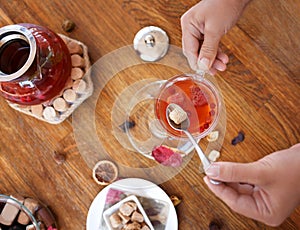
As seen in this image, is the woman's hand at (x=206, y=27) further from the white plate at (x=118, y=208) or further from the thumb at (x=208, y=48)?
the white plate at (x=118, y=208)

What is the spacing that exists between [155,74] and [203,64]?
0.13 meters

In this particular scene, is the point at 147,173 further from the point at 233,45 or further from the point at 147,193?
the point at 233,45

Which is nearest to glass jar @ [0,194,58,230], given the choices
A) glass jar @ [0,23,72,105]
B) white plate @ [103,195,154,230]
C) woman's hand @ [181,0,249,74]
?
white plate @ [103,195,154,230]

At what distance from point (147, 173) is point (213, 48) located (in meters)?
0.29

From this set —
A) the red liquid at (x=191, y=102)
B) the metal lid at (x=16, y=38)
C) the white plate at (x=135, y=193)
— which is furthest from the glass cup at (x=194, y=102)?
the metal lid at (x=16, y=38)

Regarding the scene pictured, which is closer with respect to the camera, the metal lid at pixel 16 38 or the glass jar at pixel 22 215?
the metal lid at pixel 16 38

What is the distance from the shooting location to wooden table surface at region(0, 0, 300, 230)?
0.91 meters

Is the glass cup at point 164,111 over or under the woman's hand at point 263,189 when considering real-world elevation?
over

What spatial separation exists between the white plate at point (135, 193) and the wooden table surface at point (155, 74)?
0.02m

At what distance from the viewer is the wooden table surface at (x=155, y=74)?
91 cm

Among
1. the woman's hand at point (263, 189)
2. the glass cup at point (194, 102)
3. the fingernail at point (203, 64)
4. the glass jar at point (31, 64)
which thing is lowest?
the woman's hand at point (263, 189)

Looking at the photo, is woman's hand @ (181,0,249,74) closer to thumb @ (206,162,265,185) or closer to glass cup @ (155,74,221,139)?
glass cup @ (155,74,221,139)

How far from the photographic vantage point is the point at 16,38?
76 centimetres

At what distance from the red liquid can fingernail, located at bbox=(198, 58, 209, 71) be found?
0.03m
